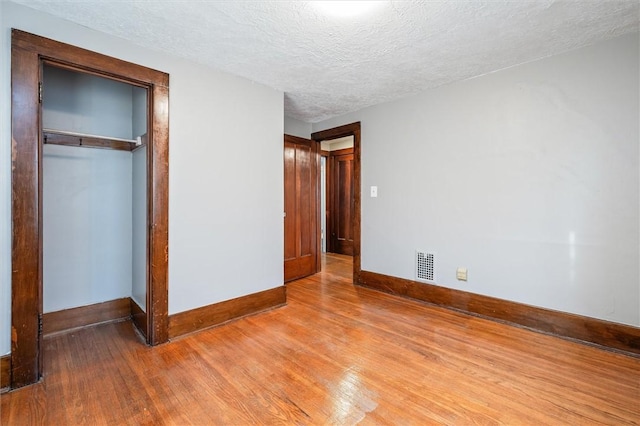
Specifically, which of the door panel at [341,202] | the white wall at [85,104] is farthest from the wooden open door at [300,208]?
the white wall at [85,104]

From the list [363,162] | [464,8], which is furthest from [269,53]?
[363,162]

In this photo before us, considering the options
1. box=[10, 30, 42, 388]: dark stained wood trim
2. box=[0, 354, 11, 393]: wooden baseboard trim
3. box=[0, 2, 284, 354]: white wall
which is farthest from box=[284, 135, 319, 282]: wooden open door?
box=[0, 354, 11, 393]: wooden baseboard trim

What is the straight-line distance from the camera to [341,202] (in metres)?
6.28

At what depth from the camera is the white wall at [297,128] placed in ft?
14.0

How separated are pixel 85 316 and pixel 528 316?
403cm

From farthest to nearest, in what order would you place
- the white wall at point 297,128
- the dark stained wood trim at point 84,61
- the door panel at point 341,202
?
1. the door panel at point 341,202
2. the white wall at point 297,128
3. the dark stained wood trim at point 84,61

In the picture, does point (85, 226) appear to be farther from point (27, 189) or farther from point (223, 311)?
point (223, 311)

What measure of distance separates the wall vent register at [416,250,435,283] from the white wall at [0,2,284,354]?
63.0 inches

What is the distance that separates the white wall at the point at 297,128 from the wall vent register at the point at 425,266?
2.42 meters

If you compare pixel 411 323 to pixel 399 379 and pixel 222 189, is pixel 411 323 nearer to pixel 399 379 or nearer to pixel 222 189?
pixel 399 379

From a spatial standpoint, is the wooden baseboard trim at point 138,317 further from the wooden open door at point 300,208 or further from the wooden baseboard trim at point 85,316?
the wooden open door at point 300,208

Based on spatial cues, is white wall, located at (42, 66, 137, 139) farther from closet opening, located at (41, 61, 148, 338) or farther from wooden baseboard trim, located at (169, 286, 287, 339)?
wooden baseboard trim, located at (169, 286, 287, 339)

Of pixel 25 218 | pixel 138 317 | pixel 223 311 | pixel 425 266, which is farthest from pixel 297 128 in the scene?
pixel 25 218

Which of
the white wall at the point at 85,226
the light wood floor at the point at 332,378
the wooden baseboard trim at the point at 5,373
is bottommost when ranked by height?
the light wood floor at the point at 332,378
